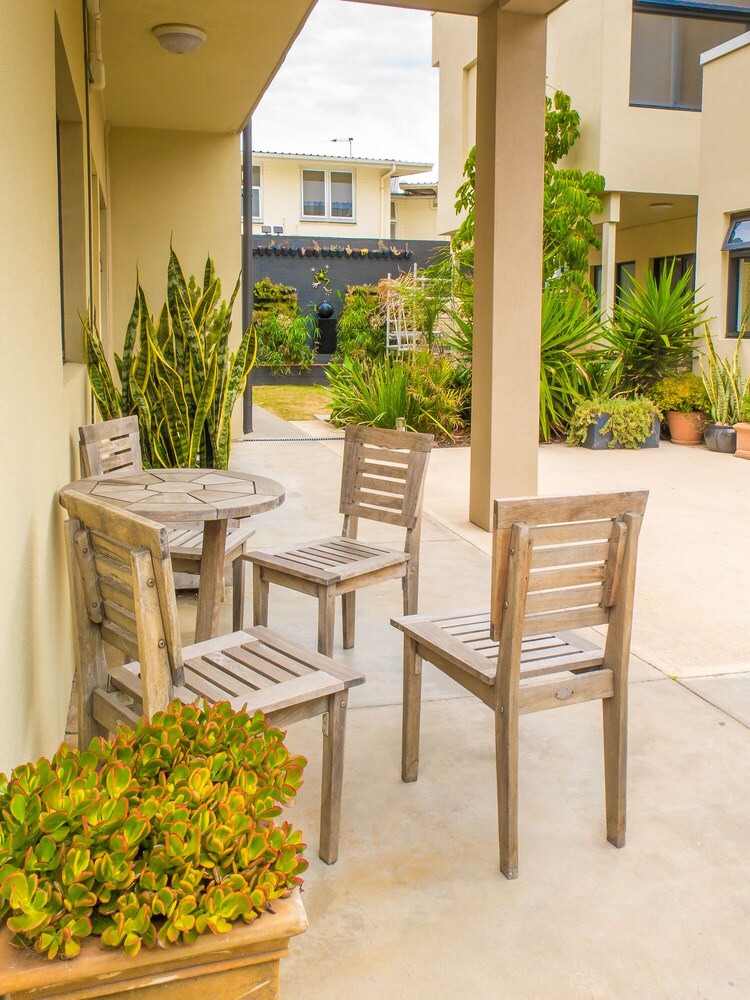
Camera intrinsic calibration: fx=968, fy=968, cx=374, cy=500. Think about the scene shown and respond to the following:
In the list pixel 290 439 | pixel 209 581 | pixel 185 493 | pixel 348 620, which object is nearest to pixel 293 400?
pixel 290 439

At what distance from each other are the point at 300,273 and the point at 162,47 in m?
13.3

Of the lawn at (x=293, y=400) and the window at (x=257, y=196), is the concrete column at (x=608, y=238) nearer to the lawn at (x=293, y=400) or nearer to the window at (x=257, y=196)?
the lawn at (x=293, y=400)

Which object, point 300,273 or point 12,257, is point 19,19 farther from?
point 300,273

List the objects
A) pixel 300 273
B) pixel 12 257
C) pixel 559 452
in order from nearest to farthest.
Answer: pixel 12 257 < pixel 559 452 < pixel 300 273

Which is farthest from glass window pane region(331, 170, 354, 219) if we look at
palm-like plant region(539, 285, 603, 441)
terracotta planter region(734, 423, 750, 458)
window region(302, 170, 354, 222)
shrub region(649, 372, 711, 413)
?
terracotta planter region(734, 423, 750, 458)

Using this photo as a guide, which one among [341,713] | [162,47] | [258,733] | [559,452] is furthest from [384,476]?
[559,452]

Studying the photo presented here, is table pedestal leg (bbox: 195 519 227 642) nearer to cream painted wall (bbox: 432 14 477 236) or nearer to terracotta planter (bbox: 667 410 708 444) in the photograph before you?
terracotta planter (bbox: 667 410 708 444)

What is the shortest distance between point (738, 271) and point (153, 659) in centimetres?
1034

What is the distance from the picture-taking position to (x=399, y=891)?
237 cm

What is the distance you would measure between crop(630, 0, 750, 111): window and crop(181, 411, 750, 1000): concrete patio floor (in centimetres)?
1084

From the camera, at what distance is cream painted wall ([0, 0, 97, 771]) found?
203cm

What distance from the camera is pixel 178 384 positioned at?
490cm

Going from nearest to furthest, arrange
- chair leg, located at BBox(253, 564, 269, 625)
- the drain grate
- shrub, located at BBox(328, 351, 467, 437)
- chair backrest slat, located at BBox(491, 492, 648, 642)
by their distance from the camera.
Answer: chair backrest slat, located at BBox(491, 492, 648, 642) → chair leg, located at BBox(253, 564, 269, 625) → shrub, located at BBox(328, 351, 467, 437) → the drain grate

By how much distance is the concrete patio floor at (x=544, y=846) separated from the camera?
2.08 meters
